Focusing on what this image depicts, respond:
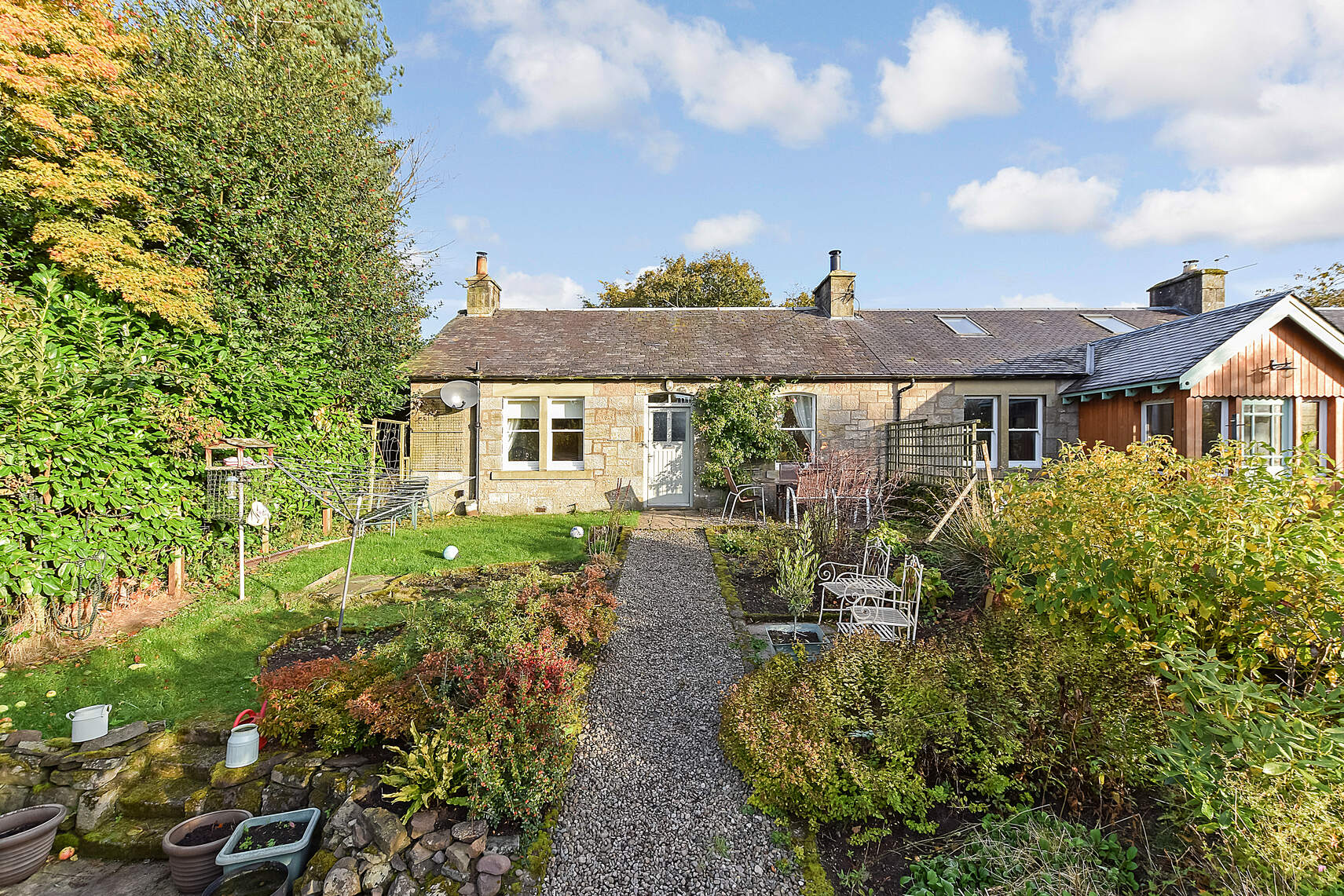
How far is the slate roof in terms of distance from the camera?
1245 centimetres

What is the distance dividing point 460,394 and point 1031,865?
1174 centimetres

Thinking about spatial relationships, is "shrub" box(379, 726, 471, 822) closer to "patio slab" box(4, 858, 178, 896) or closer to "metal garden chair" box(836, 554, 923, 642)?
"patio slab" box(4, 858, 178, 896)

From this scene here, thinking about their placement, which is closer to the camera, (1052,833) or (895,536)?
(1052,833)

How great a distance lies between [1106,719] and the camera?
2.82 meters

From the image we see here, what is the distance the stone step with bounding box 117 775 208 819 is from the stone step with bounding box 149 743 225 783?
3 cm

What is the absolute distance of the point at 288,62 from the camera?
10.0 meters

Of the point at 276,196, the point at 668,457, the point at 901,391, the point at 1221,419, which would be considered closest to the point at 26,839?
the point at 276,196

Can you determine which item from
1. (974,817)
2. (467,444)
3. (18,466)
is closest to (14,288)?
(18,466)

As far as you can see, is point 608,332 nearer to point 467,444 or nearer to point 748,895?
point 467,444

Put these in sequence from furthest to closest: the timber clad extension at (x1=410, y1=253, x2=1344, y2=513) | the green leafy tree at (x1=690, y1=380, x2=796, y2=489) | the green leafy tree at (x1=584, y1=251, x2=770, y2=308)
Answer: the green leafy tree at (x1=584, y1=251, x2=770, y2=308) → the timber clad extension at (x1=410, y1=253, x2=1344, y2=513) → the green leafy tree at (x1=690, y1=380, x2=796, y2=489)

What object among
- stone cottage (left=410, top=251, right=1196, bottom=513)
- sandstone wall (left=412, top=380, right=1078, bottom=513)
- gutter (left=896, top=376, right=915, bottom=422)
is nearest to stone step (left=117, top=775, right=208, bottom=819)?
stone cottage (left=410, top=251, right=1196, bottom=513)

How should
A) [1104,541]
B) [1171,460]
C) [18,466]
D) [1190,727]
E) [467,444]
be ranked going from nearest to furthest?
[1190,727] → [1104,541] → [1171,460] → [18,466] → [467,444]

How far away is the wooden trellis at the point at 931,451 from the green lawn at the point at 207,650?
20.2ft

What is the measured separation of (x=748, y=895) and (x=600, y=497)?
10.2 m
